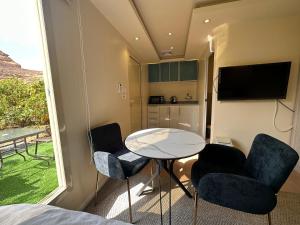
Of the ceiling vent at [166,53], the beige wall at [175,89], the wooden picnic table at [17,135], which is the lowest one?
the wooden picnic table at [17,135]

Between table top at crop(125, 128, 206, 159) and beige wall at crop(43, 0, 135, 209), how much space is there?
0.56 meters

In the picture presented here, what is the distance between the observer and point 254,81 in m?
2.20

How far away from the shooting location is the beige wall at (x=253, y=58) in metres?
2.10

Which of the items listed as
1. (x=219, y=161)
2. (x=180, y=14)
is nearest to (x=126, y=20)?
(x=180, y=14)

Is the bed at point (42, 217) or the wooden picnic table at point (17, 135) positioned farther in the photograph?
the wooden picnic table at point (17, 135)

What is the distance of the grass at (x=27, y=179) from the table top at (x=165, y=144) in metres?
0.83

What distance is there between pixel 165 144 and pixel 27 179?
136 centimetres

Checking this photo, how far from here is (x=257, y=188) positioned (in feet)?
3.35

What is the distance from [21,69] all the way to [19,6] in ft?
1.60

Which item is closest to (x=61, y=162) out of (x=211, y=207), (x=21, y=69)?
(x=21, y=69)

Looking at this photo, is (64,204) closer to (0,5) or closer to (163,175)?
(163,175)

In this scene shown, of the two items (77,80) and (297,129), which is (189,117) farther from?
(77,80)

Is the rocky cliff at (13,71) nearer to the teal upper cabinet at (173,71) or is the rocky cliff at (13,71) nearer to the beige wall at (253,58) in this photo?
the beige wall at (253,58)

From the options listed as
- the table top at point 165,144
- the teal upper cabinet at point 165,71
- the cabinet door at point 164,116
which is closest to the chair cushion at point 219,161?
the table top at point 165,144
